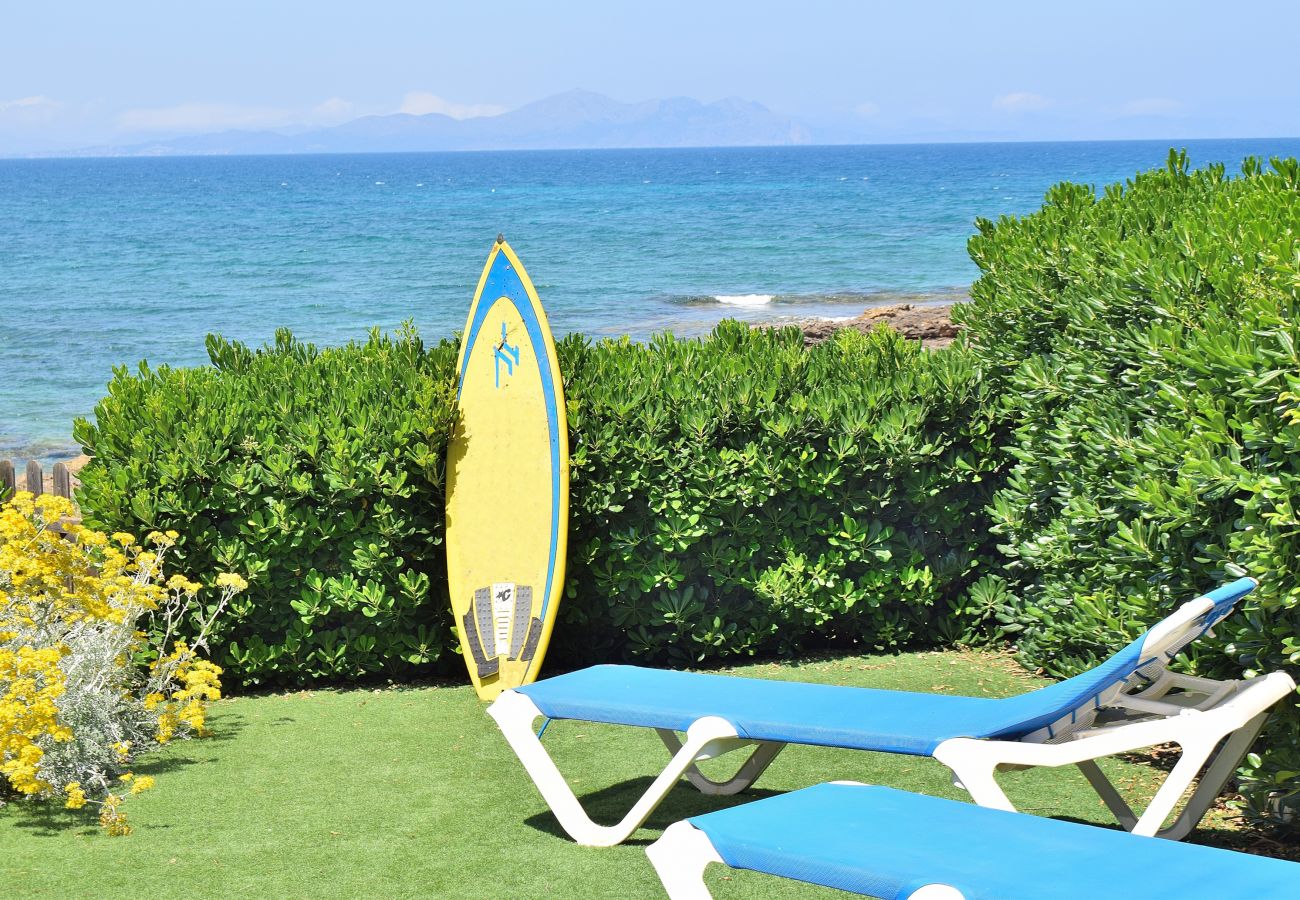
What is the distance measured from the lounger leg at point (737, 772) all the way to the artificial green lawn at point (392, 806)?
6 centimetres

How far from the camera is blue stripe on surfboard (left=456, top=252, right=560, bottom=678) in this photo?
6.11 m

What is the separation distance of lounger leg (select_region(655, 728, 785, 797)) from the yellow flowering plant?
1972mm

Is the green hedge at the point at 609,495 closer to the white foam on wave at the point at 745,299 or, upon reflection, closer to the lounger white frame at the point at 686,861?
the lounger white frame at the point at 686,861

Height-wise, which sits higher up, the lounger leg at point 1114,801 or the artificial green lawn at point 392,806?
the lounger leg at point 1114,801

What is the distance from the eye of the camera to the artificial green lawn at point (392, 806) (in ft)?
13.5

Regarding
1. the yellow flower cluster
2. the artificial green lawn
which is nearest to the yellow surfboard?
the artificial green lawn

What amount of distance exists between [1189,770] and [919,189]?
311 feet

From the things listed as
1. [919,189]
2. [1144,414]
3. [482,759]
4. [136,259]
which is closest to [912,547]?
[1144,414]

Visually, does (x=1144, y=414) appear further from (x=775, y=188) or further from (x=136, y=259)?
(x=775, y=188)

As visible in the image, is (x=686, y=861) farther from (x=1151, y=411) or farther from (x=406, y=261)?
(x=406, y=261)

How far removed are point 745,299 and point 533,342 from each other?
1262 inches

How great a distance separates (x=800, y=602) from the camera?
21.1 feet

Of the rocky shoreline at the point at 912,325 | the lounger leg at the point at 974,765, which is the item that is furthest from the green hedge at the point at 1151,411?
the rocky shoreline at the point at 912,325

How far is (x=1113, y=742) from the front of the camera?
355 cm
